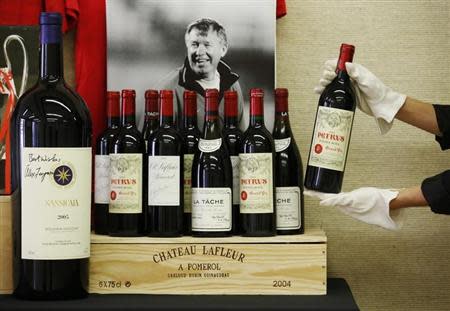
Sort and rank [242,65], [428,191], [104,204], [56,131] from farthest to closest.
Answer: [242,65]
[104,204]
[428,191]
[56,131]

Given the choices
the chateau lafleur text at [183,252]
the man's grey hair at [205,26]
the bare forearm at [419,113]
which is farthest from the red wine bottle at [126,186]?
the bare forearm at [419,113]

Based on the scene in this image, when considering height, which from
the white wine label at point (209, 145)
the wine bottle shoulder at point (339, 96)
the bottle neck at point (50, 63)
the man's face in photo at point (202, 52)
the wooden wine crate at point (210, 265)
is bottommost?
the wooden wine crate at point (210, 265)

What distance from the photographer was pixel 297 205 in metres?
1.78

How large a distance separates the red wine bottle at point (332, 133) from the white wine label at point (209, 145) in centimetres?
22

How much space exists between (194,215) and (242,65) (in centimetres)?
53

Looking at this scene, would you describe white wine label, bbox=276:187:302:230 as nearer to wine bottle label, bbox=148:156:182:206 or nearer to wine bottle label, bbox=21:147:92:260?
wine bottle label, bbox=148:156:182:206

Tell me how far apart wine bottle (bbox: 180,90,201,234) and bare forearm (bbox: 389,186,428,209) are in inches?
18.7

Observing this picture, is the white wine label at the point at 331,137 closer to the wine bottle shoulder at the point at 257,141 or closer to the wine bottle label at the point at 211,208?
the wine bottle shoulder at the point at 257,141

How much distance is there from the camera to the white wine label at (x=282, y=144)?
1.85m

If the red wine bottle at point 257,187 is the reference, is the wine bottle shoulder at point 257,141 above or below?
above

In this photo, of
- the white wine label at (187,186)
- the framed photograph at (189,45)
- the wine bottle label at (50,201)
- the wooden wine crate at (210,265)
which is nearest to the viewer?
the wine bottle label at (50,201)

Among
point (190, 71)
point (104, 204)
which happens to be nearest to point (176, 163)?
point (104, 204)

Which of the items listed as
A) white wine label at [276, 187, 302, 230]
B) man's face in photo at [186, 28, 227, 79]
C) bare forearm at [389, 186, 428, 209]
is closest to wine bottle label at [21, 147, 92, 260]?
white wine label at [276, 187, 302, 230]

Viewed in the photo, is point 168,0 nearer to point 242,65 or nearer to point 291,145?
point 242,65
